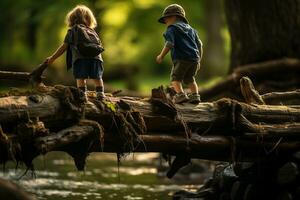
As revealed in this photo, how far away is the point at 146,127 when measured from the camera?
31.5 feet

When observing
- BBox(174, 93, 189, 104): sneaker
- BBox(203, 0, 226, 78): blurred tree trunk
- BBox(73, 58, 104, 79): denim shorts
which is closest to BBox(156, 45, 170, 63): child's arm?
BBox(174, 93, 189, 104): sneaker

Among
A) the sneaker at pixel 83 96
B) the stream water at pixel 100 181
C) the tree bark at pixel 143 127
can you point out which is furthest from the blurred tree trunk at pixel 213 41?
the sneaker at pixel 83 96

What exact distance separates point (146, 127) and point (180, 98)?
0.76 m

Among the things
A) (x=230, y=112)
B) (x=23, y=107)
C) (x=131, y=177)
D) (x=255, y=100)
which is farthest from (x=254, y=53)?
(x=23, y=107)

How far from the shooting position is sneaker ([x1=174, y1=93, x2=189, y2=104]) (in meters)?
10.0

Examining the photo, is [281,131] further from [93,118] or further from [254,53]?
[254,53]

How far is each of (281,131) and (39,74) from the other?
11.9 ft

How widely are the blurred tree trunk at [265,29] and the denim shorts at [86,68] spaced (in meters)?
8.56

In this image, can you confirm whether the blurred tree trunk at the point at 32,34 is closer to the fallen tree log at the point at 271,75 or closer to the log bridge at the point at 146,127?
the fallen tree log at the point at 271,75

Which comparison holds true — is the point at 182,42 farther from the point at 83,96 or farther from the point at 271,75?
the point at 271,75

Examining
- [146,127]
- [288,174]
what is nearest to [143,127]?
[146,127]

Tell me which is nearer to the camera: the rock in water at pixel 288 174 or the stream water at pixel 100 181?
the rock in water at pixel 288 174

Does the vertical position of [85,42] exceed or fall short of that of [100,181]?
it exceeds it

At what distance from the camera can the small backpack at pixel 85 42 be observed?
364 inches
